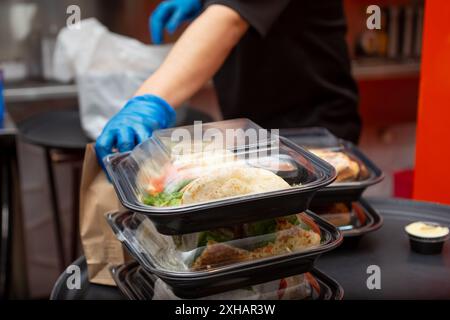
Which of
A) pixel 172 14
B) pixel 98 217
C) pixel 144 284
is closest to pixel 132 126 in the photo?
pixel 98 217

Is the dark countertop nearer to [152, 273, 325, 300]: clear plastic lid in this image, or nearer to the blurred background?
[152, 273, 325, 300]: clear plastic lid

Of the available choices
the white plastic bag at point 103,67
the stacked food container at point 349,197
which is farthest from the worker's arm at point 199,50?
the white plastic bag at point 103,67

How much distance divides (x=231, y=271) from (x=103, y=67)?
147 centimetres

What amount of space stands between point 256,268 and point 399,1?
3.17 metres

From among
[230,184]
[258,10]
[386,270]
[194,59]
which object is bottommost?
[386,270]

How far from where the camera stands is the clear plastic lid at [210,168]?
0.85 m

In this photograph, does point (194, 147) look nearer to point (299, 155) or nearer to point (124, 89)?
point (299, 155)

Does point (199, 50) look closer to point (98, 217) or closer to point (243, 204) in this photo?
point (98, 217)

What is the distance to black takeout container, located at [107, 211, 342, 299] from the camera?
821 mm

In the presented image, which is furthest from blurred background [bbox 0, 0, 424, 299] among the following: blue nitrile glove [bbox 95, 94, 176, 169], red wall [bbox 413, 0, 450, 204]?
red wall [bbox 413, 0, 450, 204]

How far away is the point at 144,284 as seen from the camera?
1009 mm

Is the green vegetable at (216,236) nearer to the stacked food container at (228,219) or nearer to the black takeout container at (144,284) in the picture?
the stacked food container at (228,219)

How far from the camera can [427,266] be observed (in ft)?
3.54

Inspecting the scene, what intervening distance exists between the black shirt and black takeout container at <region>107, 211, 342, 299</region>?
35.6 inches
